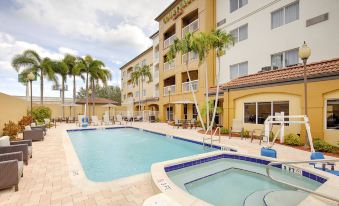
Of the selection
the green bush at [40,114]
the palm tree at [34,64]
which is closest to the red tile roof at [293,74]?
the green bush at [40,114]

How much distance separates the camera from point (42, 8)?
1090 cm

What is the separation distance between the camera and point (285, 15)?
12898mm

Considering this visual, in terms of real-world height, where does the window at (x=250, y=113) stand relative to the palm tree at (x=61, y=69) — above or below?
below

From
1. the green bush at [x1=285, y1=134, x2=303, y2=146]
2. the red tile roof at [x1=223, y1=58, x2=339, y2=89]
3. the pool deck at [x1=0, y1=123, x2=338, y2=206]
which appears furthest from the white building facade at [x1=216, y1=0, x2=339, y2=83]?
the pool deck at [x1=0, y1=123, x2=338, y2=206]

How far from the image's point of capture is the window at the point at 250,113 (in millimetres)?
12113

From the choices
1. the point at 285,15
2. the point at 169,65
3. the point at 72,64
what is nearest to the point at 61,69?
the point at 72,64

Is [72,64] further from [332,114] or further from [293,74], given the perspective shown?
[332,114]

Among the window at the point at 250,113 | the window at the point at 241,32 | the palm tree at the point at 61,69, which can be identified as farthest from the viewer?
the palm tree at the point at 61,69

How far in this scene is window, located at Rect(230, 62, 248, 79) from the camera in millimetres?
15555

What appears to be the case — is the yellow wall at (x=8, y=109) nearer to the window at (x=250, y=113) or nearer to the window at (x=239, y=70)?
the window at (x=250, y=113)

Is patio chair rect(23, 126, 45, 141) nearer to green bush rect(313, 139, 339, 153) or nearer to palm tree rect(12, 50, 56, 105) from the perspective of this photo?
green bush rect(313, 139, 339, 153)

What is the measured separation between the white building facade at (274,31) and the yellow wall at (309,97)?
3.31 meters

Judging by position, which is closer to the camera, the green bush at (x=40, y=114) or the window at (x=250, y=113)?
the window at (x=250, y=113)

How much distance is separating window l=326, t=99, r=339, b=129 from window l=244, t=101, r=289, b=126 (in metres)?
1.95
